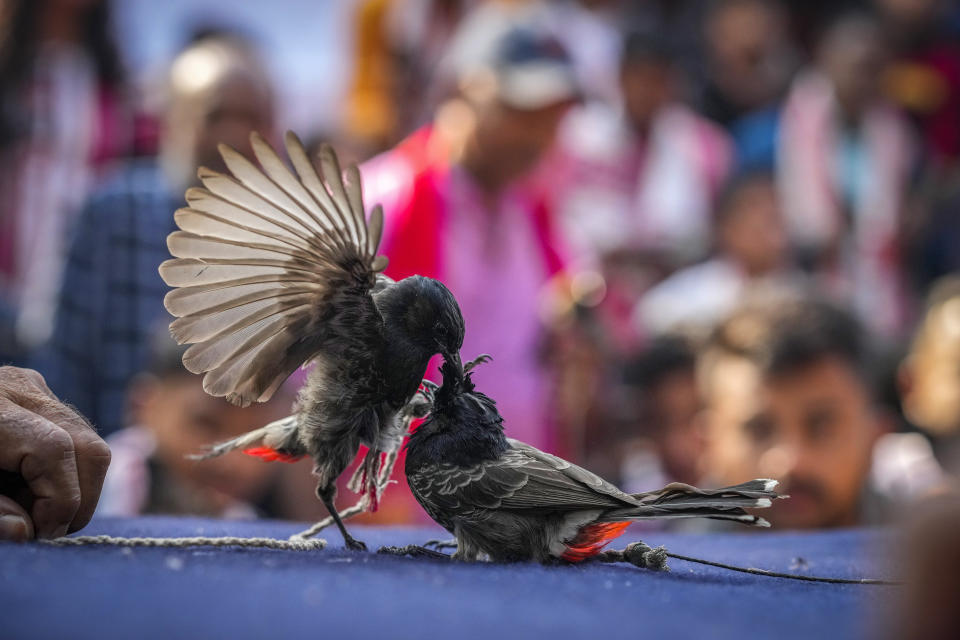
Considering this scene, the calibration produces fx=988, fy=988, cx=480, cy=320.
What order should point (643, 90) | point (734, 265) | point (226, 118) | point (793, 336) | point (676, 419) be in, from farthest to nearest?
point (643, 90) → point (734, 265) → point (676, 419) → point (226, 118) → point (793, 336)

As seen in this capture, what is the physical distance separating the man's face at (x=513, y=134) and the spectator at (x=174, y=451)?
3.38 feet

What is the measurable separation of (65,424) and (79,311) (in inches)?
62.9

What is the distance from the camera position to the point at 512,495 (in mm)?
1287

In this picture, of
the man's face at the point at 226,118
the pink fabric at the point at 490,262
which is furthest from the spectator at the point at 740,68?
the man's face at the point at 226,118

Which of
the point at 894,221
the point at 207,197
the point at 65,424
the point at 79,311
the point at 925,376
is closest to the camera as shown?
the point at 207,197

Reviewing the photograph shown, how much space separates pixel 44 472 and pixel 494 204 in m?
1.85

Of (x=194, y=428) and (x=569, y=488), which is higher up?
(x=194, y=428)

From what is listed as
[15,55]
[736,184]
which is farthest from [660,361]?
[15,55]

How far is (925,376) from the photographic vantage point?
10.7ft

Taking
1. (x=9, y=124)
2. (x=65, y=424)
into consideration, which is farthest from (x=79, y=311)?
(x=65, y=424)

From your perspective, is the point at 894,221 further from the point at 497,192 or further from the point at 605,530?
the point at 605,530

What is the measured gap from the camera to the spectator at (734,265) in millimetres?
3732

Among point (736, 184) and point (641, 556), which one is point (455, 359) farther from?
point (736, 184)

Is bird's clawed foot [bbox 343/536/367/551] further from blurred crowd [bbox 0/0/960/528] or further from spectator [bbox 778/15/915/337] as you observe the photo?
spectator [bbox 778/15/915/337]
